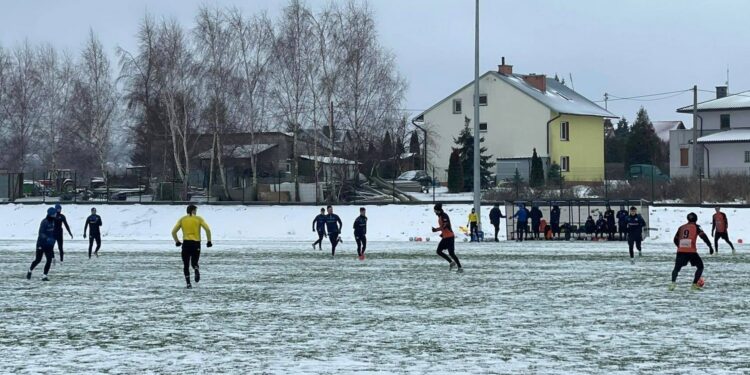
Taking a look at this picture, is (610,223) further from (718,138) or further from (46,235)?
(718,138)

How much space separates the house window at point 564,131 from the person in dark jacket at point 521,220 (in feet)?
113

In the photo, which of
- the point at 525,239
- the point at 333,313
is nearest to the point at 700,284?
the point at 333,313

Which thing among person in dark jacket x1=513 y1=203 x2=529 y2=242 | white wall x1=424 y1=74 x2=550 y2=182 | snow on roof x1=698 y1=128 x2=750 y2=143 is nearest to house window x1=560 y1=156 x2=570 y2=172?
white wall x1=424 y1=74 x2=550 y2=182

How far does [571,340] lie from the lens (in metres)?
15.0

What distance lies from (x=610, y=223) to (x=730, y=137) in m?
33.1

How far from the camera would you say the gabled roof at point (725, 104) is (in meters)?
79.1

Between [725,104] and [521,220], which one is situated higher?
[725,104]

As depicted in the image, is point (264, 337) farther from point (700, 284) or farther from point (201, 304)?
point (700, 284)

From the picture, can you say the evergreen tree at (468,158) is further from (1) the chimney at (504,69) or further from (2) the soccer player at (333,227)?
(2) the soccer player at (333,227)

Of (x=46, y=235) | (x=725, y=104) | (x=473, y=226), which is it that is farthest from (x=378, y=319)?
(x=725, y=104)

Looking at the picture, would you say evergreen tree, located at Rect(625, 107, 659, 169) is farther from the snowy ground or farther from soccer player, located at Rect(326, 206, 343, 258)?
the snowy ground

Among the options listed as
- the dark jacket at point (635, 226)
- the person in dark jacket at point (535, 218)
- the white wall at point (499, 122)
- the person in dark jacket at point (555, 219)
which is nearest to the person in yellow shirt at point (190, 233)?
the dark jacket at point (635, 226)

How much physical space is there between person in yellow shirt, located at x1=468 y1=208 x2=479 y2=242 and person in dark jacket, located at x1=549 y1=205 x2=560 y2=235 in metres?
4.12

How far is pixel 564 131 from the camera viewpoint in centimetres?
8188
